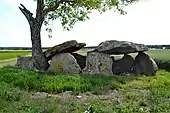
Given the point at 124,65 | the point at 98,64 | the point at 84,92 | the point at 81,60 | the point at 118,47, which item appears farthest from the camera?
the point at 124,65

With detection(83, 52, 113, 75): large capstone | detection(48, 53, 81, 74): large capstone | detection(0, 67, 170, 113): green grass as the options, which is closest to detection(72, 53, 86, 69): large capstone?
detection(48, 53, 81, 74): large capstone

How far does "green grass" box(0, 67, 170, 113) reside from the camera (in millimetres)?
14078

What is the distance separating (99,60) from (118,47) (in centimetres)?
172

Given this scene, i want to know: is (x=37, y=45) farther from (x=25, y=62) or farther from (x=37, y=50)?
(x=25, y=62)

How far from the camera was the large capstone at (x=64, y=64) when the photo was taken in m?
26.4

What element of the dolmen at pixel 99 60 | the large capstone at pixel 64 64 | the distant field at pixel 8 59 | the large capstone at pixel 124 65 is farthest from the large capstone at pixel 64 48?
the distant field at pixel 8 59

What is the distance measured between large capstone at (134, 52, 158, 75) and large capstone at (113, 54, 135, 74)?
2.20 ft

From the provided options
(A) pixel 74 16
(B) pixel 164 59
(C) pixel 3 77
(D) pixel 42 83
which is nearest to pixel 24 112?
(D) pixel 42 83

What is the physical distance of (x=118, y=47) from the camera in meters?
27.1

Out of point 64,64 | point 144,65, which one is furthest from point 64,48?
point 144,65

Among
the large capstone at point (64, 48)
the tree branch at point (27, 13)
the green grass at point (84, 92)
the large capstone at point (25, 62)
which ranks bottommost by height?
the green grass at point (84, 92)

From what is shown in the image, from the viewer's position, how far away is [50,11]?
28828 millimetres

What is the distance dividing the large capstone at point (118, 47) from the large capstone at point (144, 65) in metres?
0.74

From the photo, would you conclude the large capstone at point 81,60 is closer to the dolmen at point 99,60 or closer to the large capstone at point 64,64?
the dolmen at point 99,60
